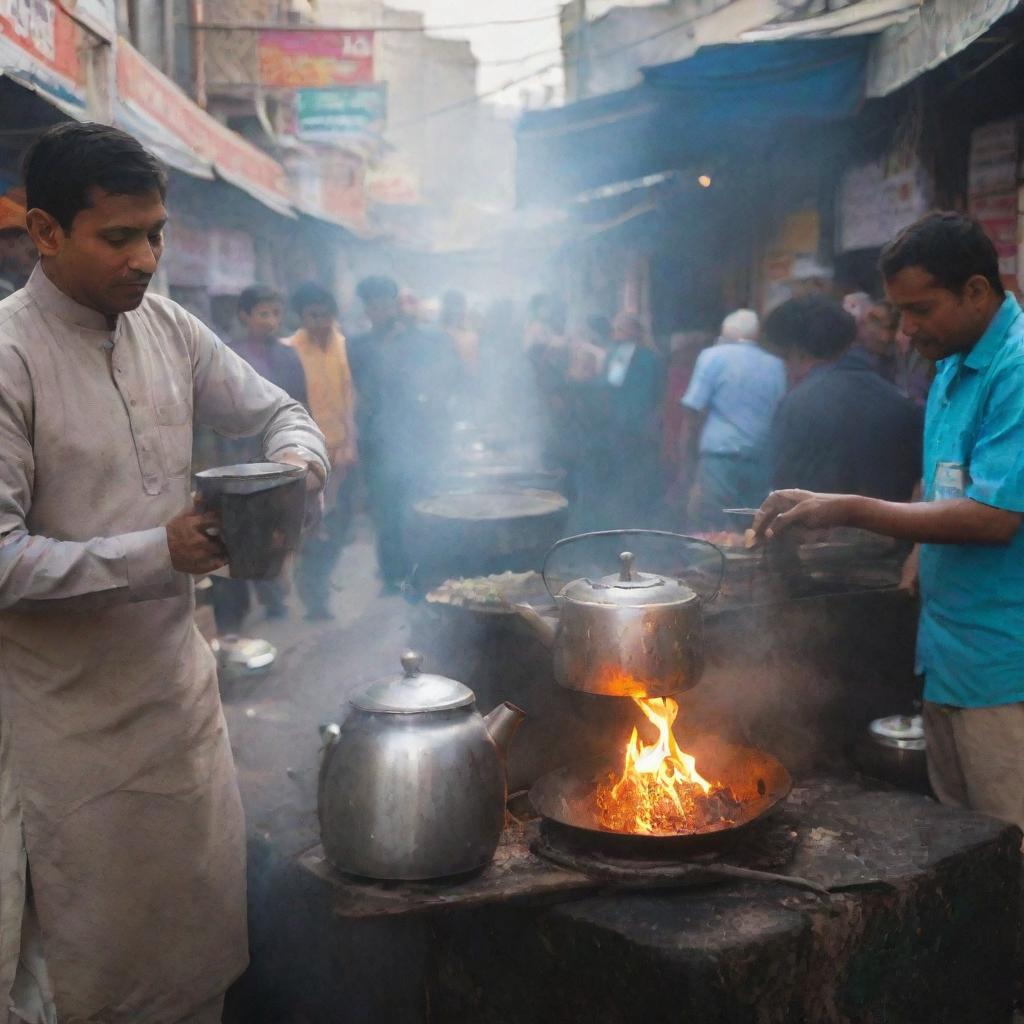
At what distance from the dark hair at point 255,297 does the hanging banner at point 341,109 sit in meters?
8.71

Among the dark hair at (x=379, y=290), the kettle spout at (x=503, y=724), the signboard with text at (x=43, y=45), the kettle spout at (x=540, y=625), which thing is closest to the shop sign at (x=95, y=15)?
the signboard with text at (x=43, y=45)

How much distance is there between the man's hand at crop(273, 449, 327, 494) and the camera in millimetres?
2688

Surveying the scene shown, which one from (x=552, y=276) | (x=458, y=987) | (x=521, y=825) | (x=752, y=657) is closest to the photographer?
(x=458, y=987)

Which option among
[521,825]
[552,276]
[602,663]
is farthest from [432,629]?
[552,276]

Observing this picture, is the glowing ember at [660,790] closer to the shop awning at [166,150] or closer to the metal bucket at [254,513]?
the metal bucket at [254,513]

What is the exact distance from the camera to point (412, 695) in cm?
278

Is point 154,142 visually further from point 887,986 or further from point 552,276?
point 552,276

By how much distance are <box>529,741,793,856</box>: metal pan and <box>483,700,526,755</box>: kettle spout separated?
0.67 ft

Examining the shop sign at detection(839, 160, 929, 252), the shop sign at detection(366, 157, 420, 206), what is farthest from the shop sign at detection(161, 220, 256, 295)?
the shop sign at detection(366, 157, 420, 206)

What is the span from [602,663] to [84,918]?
138cm

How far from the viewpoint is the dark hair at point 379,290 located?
8.76m

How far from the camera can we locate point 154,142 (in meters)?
8.48

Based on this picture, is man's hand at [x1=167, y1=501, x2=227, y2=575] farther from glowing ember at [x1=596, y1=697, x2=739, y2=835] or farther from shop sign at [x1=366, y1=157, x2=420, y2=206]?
shop sign at [x1=366, y1=157, x2=420, y2=206]

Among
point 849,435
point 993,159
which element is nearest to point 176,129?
point 993,159
